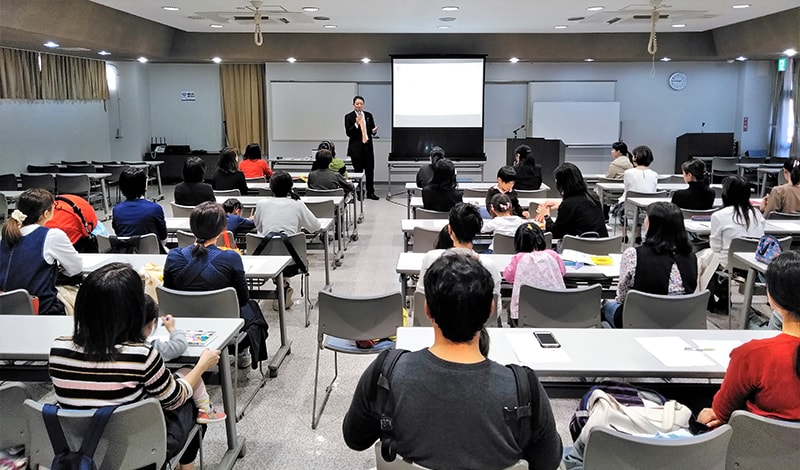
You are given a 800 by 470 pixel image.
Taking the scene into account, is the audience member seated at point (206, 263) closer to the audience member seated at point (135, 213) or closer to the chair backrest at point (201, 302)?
the chair backrest at point (201, 302)

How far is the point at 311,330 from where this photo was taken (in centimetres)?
494

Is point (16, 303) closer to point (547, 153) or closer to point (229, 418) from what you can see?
point (229, 418)

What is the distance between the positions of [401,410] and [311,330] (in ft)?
11.1

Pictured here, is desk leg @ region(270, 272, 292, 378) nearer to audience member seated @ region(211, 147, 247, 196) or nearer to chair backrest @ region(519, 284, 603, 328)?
chair backrest @ region(519, 284, 603, 328)

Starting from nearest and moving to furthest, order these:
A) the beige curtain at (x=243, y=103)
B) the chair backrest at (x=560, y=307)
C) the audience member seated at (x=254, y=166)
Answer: the chair backrest at (x=560, y=307) → the audience member seated at (x=254, y=166) → the beige curtain at (x=243, y=103)

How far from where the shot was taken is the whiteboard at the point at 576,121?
1252 cm

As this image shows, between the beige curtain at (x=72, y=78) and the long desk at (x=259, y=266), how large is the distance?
771 centimetres

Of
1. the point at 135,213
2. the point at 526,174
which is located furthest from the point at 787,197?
the point at 135,213

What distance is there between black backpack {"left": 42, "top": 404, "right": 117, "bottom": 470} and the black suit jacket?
29.3 ft

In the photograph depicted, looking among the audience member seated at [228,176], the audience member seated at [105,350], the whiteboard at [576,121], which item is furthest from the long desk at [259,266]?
the whiteboard at [576,121]

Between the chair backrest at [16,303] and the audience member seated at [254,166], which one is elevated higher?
the audience member seated at [254,166]

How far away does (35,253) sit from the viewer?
11.8ft

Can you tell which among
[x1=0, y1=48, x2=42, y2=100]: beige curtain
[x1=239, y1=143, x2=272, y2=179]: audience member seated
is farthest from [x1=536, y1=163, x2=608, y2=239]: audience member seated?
[x1=0, y1=48, x2=42, y2=100]: beige curtain

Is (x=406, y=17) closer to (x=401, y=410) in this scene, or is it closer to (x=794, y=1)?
(x=794, y=1)
